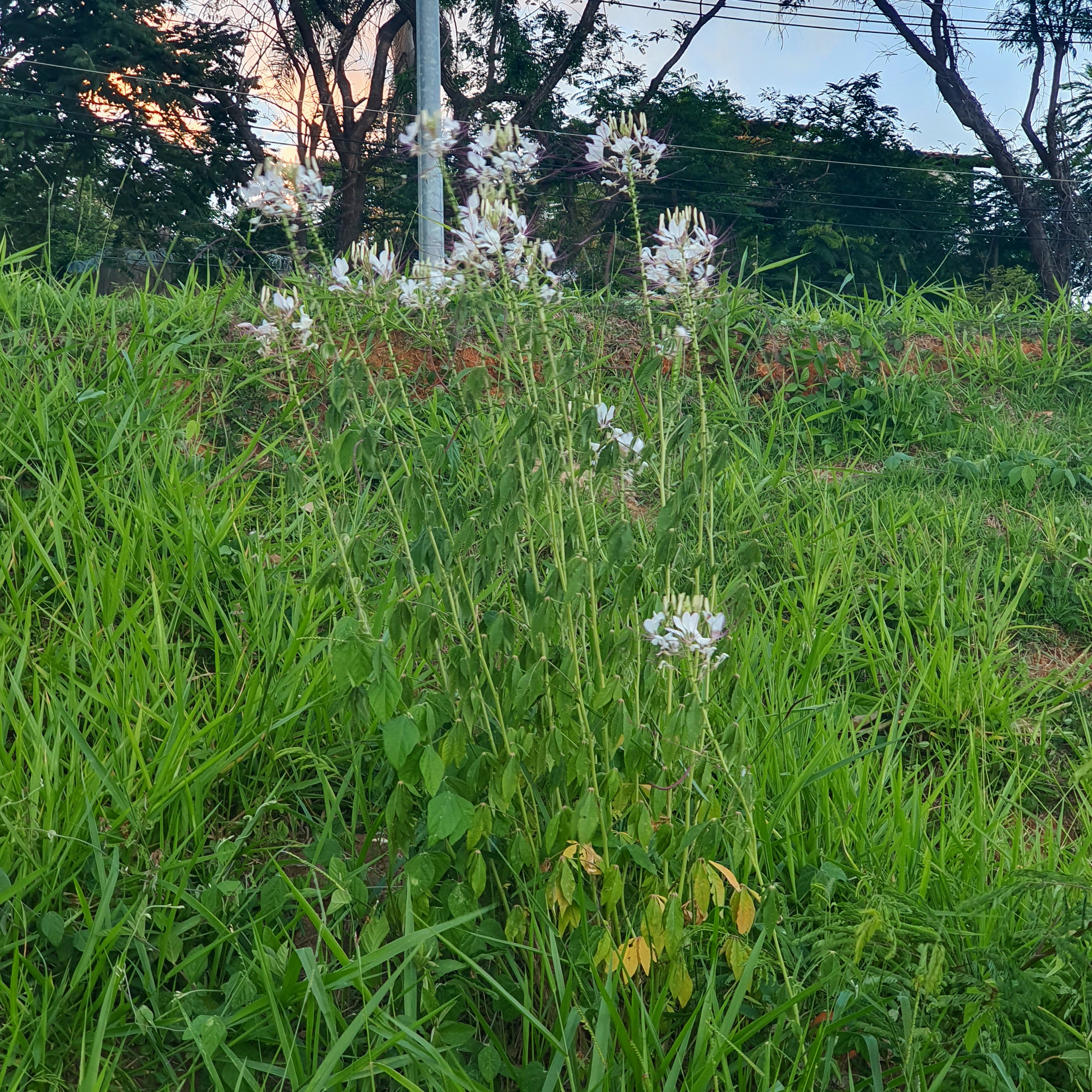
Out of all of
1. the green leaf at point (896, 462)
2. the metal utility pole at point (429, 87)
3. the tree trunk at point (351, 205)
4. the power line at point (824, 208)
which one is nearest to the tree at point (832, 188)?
the power line at point (824, 208)

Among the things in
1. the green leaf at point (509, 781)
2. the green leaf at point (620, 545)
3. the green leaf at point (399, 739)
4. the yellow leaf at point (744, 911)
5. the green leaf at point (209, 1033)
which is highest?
the green leaf at point (620, 545)

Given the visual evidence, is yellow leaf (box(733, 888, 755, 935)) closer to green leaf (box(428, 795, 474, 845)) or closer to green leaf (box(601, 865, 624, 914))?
green leaf (box(601, 865, 624, 914))

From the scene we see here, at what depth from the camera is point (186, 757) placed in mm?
1993

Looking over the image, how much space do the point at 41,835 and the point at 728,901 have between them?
52.2 inches

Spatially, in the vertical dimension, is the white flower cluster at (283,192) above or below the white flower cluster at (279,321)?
above

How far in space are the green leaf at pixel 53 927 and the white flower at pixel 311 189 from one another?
132 cm

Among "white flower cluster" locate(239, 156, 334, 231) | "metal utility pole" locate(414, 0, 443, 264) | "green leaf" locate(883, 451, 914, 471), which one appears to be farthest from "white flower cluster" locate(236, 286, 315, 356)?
"metal utility pole" locate(414, 0, 443, 264)

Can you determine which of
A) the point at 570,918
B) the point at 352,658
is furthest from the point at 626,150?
the point at 570,918

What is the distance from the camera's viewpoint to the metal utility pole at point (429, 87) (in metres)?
7.12

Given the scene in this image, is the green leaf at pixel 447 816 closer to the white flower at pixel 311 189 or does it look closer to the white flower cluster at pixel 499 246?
the white flower cluster at pixel 499 246

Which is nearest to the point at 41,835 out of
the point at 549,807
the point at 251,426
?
the point at 549,807

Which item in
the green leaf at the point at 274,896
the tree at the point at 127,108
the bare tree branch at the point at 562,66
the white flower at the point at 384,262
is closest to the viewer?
the white flower at the point at 384,262

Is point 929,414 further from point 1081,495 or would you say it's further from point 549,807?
point 549,807

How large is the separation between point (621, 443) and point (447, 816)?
0.71 meters
